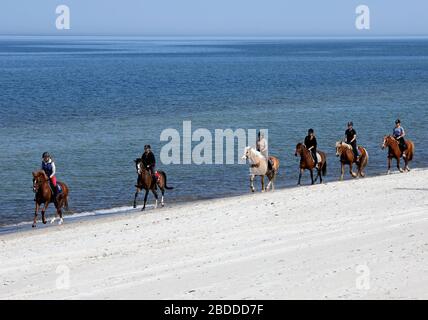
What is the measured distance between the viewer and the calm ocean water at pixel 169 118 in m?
35.7

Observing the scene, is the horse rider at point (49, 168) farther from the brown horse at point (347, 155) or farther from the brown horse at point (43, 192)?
the brown horse at point (347, 155)

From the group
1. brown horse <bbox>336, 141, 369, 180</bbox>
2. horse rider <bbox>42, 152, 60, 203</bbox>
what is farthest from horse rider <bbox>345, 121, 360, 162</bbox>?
horse rider <bbox>42, 152, 60, 203</bbox>

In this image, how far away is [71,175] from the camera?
37.9 metres

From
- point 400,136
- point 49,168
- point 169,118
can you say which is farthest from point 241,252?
point 169,118

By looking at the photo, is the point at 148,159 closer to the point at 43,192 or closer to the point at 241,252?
the point at 43,192

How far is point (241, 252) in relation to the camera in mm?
18609

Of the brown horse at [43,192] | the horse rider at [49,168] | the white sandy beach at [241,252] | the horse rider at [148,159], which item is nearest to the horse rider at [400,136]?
the white sandy beach at [241,252]

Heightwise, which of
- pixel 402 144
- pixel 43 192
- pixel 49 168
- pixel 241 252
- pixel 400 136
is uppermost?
pixel 400 136

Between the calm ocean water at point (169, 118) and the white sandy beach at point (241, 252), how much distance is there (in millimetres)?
6985

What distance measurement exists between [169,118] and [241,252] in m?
48.4

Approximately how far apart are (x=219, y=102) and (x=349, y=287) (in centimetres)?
6752

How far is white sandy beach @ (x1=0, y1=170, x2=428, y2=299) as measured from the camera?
15594mm

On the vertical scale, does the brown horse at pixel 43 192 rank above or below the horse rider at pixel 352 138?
below
